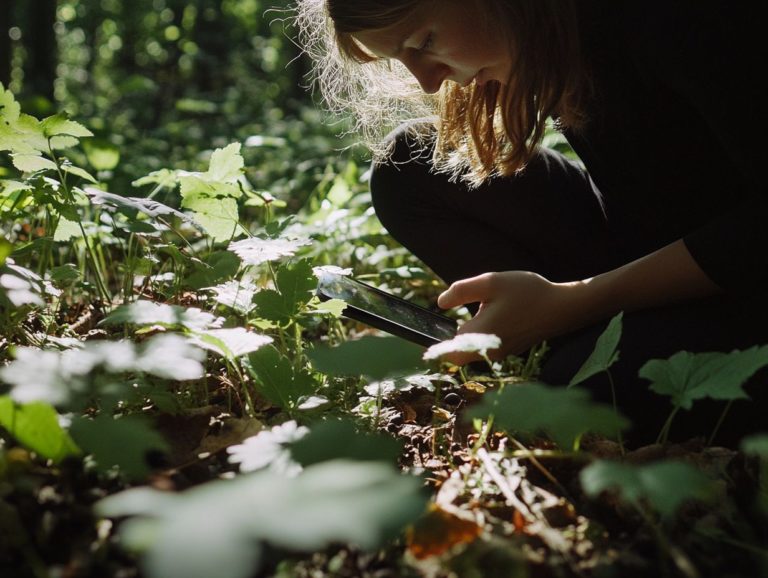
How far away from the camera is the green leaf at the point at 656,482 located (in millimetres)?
697

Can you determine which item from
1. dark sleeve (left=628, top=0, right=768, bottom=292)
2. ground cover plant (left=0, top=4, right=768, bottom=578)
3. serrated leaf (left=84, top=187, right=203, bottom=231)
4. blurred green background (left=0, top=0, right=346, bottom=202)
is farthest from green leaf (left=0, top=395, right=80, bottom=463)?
blurred green background (left=0, top=0, right=346, bottom=202)

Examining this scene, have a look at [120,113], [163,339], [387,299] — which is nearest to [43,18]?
[120,113]

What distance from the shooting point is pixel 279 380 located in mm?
1221

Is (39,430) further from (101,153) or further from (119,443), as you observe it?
(101,153)

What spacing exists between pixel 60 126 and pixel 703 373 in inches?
54.7

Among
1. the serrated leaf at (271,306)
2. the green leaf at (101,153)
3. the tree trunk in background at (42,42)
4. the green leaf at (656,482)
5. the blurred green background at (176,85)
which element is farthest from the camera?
the tree trunk in background at (42,42)

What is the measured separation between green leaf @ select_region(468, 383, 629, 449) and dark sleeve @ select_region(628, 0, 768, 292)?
0.61 m

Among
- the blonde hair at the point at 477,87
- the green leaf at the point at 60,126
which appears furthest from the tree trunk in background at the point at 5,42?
the green leaf at the point at 60,126

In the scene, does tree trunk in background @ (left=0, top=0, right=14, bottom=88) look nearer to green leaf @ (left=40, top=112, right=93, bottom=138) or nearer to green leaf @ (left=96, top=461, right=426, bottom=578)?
green leaf @ (left=40, top=112, right=93, bottom=138)

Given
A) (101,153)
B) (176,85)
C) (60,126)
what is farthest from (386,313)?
(176,85)

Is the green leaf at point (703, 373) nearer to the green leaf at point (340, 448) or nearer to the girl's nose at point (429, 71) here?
the green leaf at point (340, 448)

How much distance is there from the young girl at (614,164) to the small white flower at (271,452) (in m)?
0.44

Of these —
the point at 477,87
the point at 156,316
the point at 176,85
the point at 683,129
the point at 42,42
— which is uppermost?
the point at 42,42

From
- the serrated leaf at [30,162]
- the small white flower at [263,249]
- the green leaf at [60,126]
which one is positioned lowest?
the small white flower at [263,249]
